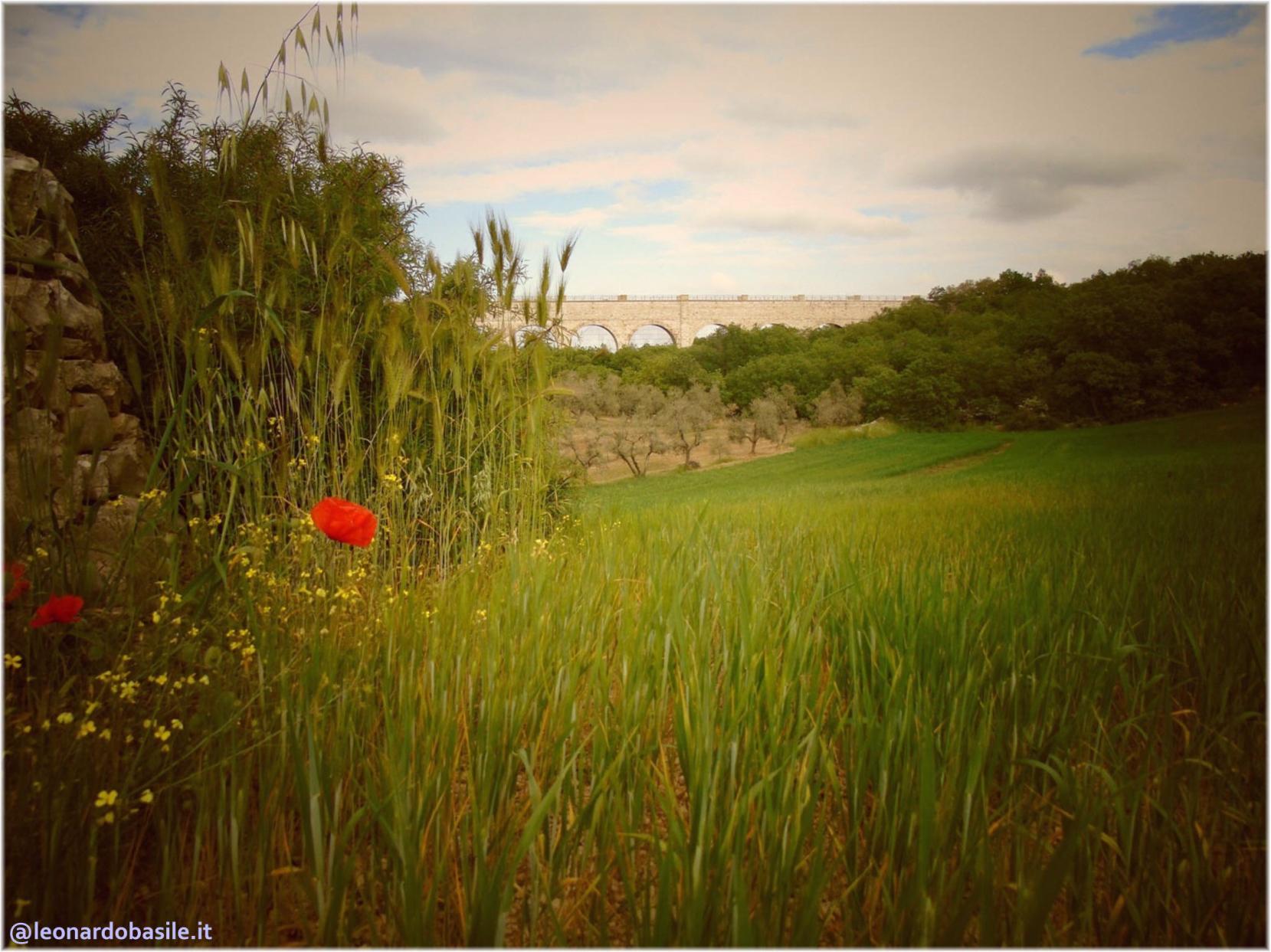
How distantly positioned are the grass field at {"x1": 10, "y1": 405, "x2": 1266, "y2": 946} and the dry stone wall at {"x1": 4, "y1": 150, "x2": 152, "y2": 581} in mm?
520

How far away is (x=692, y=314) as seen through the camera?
18.2 ft

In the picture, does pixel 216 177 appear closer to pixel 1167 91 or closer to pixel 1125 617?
pixel 1167 91

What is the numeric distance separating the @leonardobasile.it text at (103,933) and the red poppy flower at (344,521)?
2.31ft

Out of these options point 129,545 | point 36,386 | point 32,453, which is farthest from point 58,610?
point 36,386

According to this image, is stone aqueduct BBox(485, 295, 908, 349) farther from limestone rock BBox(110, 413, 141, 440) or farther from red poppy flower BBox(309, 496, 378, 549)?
red poppy flower BBox(309, 496, 378, 549)

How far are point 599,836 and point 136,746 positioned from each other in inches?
38.2

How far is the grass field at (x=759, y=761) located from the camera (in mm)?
917

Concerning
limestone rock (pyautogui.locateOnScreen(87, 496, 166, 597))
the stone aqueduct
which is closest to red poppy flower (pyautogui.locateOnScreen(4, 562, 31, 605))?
limestone rock (pyautogui.locateOnScreen(87, 496, 166, 597))

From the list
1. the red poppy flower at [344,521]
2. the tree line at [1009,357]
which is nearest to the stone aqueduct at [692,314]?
the tree line at [1009,357]

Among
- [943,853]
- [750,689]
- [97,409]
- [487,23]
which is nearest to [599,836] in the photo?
[750,689]

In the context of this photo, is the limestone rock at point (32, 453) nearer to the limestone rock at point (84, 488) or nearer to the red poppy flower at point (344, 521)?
the limestone rock at point (84, 488)

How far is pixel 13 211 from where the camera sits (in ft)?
5.56

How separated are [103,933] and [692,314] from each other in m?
5.27

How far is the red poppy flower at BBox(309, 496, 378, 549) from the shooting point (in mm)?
1381
